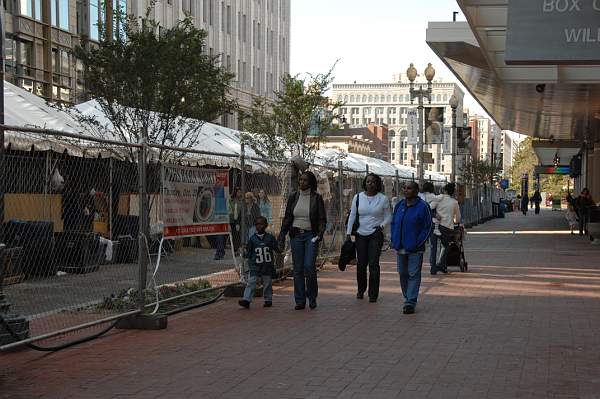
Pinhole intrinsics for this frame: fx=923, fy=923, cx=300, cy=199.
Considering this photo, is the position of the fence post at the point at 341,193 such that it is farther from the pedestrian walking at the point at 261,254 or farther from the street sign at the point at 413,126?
the street sign at the point at 413,126

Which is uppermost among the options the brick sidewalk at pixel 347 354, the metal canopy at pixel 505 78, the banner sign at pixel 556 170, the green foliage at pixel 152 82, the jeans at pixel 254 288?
the metal canopy at pixel 505 78

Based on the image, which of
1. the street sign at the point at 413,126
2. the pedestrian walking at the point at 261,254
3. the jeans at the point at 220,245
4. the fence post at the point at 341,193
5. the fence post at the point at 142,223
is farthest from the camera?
the street sign at the point at 413,126

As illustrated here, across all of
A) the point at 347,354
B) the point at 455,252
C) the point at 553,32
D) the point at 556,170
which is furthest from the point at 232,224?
the point at 556,170

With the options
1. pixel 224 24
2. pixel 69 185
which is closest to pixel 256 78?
pixel 224 24

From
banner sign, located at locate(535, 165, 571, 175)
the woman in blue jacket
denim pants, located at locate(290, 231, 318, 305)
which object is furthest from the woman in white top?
banner sign, located at locate(535, 165, 571, 175)

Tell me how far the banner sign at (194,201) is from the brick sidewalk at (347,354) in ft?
3.58

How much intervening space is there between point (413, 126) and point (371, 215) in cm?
2172

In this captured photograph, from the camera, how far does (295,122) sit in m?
22.1

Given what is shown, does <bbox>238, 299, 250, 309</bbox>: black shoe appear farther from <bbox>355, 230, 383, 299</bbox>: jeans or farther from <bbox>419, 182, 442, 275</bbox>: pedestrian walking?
<bbox>419, 182, 442, 275</bbox>: pedestrian walking

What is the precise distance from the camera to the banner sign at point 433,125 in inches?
1253

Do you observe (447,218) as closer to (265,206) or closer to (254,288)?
(265,206)

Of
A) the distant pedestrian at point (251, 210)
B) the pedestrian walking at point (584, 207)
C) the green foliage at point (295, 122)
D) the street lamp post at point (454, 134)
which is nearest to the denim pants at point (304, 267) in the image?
the distant pedestrian at point (251, 210)

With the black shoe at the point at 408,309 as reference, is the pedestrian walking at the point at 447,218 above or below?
above

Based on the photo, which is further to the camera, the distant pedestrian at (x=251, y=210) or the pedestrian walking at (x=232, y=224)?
the pedestrian walking at (x=232, y=224)
